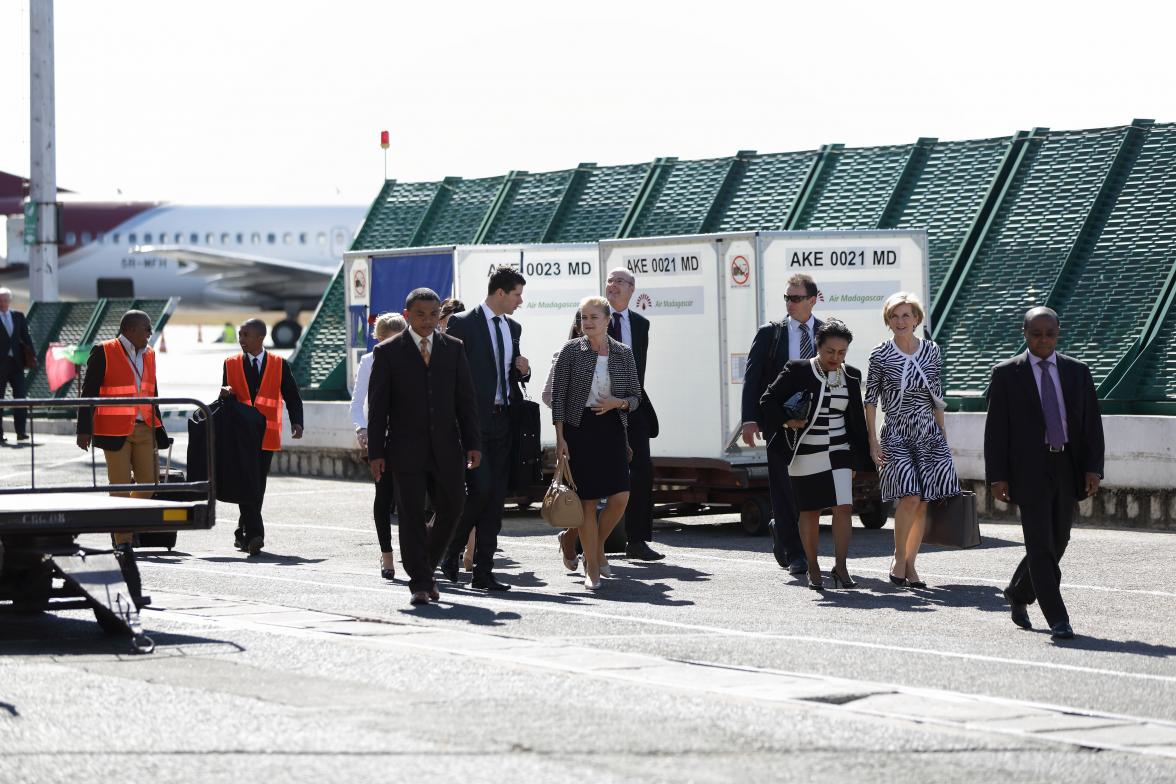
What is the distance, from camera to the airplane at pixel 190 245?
56.8 m

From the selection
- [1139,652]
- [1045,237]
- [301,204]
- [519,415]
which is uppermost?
[301,204]

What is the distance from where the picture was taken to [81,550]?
997cm

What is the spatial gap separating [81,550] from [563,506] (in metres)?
3.13

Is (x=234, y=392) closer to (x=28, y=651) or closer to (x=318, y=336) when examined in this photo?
(x=28, y=651)

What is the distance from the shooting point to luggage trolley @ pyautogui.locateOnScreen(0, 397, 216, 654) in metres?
9.72

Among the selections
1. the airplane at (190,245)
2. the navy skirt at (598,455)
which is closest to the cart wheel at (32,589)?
the navy skirt at (598,455)

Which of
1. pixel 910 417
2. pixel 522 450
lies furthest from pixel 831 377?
pixel 522 450

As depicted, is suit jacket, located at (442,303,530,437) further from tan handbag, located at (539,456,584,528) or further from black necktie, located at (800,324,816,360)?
black necktie, located at (800,324,816,360)

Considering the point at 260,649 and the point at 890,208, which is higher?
the point at 890,208

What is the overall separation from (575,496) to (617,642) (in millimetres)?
2356

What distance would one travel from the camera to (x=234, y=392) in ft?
49.8

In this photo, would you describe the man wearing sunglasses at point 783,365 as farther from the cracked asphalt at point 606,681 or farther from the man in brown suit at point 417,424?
the man in brown suit at point 417,424

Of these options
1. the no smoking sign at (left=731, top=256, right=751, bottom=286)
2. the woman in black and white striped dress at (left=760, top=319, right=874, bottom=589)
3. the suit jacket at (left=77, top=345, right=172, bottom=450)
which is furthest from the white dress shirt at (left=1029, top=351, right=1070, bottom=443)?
the suit jacket at (left=77, top=345, right=172, bottom=450)

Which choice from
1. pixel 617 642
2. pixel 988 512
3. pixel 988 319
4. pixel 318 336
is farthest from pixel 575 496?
pixel 318 336
